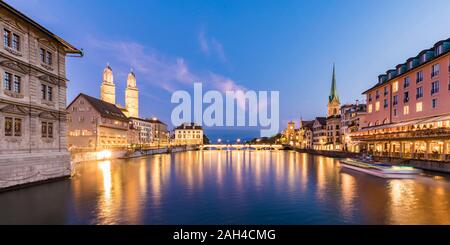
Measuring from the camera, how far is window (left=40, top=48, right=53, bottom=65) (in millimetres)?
26859

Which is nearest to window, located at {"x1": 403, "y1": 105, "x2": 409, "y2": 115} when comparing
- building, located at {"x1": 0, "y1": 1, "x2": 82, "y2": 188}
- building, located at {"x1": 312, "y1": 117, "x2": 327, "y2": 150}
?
building, located at {"x1": 0, "y1": 1, "x2": 82, "y2": 188}

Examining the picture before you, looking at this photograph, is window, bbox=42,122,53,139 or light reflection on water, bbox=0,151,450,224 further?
window, bbox=42,122,53,139

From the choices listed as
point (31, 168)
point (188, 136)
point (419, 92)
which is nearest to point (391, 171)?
point (419, 92)

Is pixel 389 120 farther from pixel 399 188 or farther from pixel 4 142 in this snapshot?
pixel 4 142

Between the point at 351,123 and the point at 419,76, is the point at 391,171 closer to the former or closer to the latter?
the point at 419,76

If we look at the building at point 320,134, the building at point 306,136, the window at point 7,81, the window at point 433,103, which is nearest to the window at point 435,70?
the window at point 433,103

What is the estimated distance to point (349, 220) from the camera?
51.2ft

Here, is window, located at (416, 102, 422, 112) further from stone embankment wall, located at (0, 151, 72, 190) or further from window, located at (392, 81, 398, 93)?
stone embankment wall, located at (0, 151, 72, 190)

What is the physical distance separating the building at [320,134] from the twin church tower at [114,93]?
105863 mm

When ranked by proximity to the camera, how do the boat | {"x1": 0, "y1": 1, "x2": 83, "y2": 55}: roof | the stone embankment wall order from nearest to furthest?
{"x1": 0, "y1": 1, "x2": 83, "y2": 55}: roof → the stone embankment wall → the boat

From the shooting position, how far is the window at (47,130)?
26.5 metres

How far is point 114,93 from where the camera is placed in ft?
546

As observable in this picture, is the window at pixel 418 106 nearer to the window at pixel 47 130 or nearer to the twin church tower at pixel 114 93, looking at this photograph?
the window at pixel 47 130
